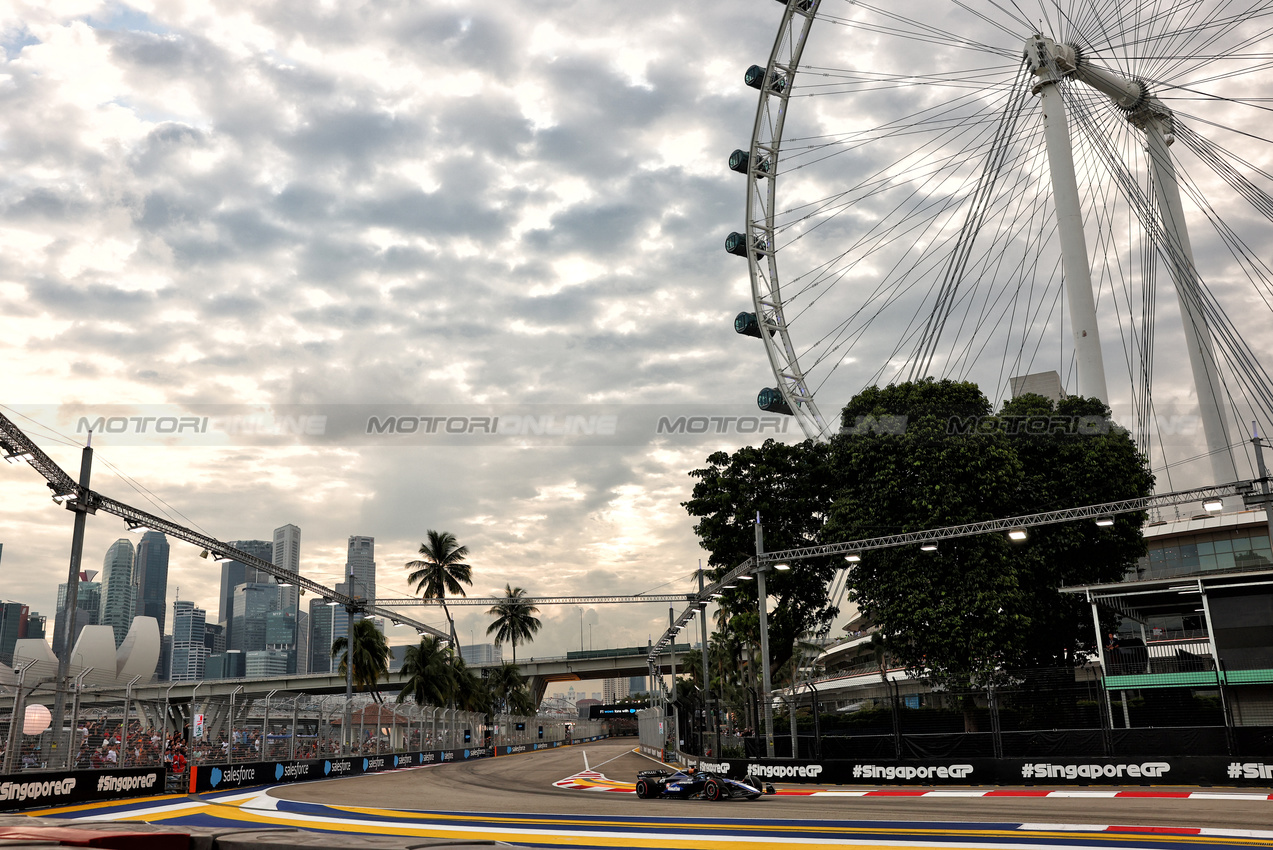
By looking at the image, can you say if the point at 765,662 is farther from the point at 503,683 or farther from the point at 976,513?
the point at 503,683

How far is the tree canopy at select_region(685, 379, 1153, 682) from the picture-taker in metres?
33.8

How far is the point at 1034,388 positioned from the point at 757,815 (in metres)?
50.9

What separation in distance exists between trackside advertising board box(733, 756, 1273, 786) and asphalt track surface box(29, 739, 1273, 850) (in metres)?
0.62

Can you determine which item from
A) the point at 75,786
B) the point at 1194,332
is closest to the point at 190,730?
the point at 75,786

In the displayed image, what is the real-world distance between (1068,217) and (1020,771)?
77.9ft

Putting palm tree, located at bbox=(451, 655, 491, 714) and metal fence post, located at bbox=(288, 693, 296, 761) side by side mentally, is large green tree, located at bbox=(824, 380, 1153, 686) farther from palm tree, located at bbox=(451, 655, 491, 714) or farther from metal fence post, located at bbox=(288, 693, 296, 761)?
palm tree, located at bbox=(451, 655, 491, 714)

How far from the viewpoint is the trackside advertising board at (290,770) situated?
28064mm

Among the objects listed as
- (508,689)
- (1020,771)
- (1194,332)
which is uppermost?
(1194,332)

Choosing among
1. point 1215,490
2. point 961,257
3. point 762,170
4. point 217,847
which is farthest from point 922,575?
point 217,847

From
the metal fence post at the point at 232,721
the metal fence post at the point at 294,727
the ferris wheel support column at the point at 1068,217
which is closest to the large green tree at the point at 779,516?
the ferris wheel support column at the point at 1068,217

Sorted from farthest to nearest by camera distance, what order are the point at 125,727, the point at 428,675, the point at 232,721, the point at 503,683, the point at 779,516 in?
the point at 503,683 → the point at 428,675 → the point at 779,516 → the point at 232,721 → the point at 125,727

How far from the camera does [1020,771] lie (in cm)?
2539

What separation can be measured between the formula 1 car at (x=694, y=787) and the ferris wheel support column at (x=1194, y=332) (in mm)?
26687

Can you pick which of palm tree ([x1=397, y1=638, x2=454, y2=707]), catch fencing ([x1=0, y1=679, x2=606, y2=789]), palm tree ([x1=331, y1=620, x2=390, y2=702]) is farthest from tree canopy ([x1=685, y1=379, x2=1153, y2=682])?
palm tree ([x1=397, y1=638, x2=454, y2=707])
